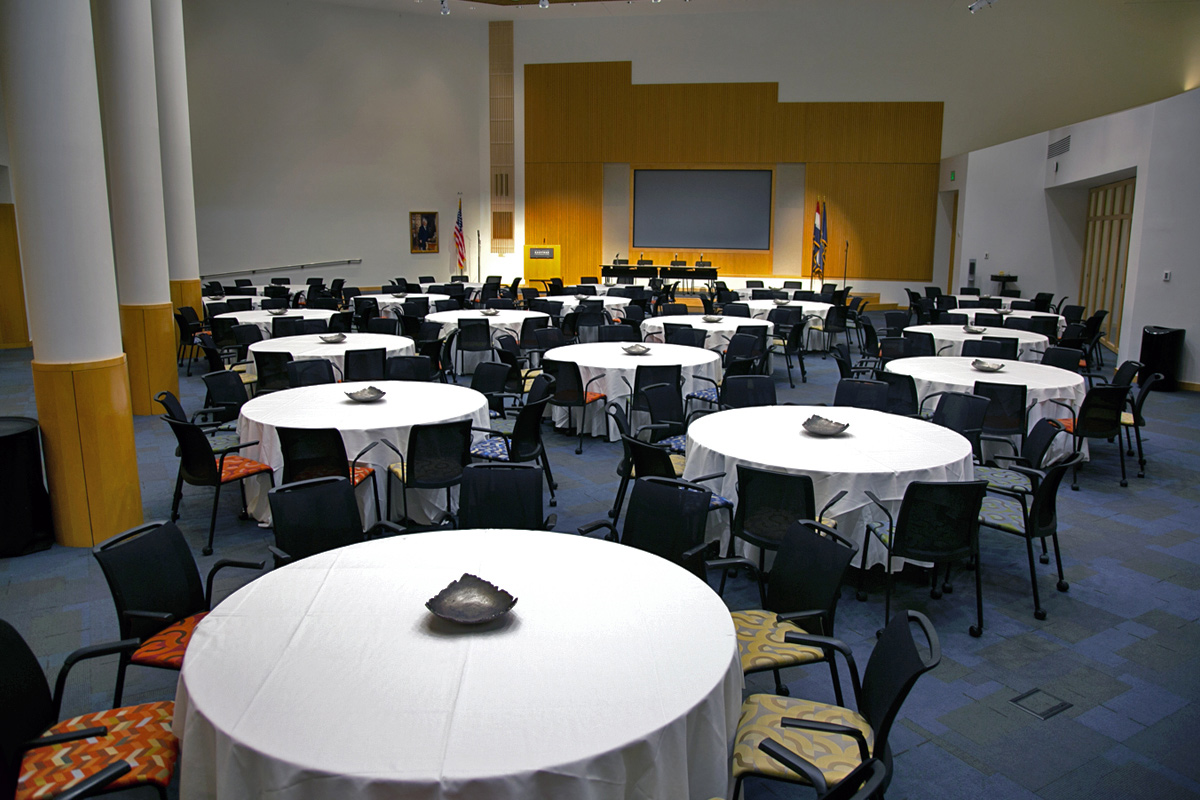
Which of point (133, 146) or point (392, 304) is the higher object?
point (133, 146)

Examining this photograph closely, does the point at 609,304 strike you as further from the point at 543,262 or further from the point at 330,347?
the point at 543,262

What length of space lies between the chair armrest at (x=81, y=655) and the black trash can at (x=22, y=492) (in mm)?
3105

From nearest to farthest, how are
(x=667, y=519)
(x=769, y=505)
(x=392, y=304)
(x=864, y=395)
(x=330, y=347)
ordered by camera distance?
(x=667, y=519) → (x=769, y=505) → (x=864, y=395) → (x=330, y=347) → (x=392, y=304)

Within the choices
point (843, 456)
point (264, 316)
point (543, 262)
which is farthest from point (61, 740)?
point (543, 262)

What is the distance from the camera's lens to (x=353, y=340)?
9.19m

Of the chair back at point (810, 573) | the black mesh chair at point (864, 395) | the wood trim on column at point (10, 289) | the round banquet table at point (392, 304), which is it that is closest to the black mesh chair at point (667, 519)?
the chair back at point (810, 573)

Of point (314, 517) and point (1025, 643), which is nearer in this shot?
point (314, 517)

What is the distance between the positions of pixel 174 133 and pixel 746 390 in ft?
32.0

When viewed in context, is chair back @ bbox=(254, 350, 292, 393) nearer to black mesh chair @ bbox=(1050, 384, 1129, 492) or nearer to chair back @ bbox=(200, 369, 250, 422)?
chair back @ bbox=(200, 369, 250, 422)

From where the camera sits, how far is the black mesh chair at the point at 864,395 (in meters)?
6.46

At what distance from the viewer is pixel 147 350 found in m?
9.47

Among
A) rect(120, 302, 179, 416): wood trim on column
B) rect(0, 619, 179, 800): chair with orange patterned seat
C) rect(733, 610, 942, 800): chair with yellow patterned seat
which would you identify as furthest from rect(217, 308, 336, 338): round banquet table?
rect(733, 610, 942, 800): chair with yellow patterned seat

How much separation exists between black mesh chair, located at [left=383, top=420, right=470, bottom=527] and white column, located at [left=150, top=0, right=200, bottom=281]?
832 centimetres

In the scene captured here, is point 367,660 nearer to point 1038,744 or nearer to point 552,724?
point 552,724
